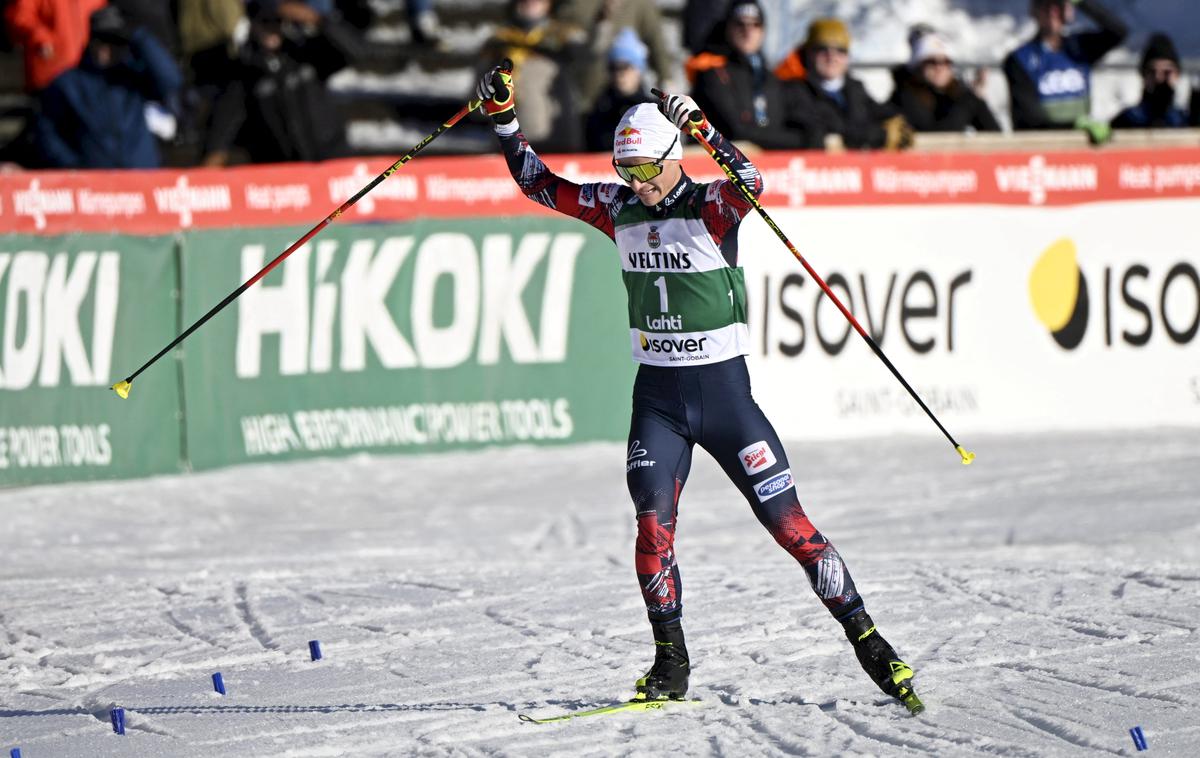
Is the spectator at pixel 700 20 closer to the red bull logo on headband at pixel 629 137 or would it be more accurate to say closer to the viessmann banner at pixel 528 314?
the viessmann banner at pixel 528 314

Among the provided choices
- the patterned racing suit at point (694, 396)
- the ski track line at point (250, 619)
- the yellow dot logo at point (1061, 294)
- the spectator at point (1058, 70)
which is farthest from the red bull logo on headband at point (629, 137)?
the spectator at point (1058, 70)

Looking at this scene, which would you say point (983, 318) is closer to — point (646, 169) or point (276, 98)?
point (276, 98)

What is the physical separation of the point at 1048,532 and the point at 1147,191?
16.3 feet

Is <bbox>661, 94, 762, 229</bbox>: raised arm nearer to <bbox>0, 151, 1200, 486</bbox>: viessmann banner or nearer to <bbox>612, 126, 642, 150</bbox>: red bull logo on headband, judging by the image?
<bbox>612, 126, 642, 150</bbox>: red bull logo on headband

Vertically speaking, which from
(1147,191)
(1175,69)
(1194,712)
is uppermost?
(1175,69)

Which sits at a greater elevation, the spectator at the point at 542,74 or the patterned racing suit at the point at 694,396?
the spectator at the point at 542,74

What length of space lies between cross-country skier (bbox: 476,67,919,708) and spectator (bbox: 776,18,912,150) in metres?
7.51

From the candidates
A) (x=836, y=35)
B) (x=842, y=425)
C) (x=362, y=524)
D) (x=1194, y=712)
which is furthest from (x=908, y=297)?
(x=1194, y=712)

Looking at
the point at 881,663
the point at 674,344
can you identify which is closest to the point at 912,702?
the point at 881,663

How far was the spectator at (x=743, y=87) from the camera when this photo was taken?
529 inches

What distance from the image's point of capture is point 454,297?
42.7ft

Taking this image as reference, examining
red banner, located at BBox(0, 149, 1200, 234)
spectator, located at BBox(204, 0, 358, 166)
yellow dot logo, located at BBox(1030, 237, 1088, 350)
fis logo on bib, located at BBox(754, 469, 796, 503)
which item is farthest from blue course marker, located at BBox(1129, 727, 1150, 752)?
spectator, located at BBox(204, 0, 358, 166)

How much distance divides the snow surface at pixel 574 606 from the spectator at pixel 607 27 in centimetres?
315

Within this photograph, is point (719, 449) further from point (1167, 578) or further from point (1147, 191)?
point (1147, 191)
